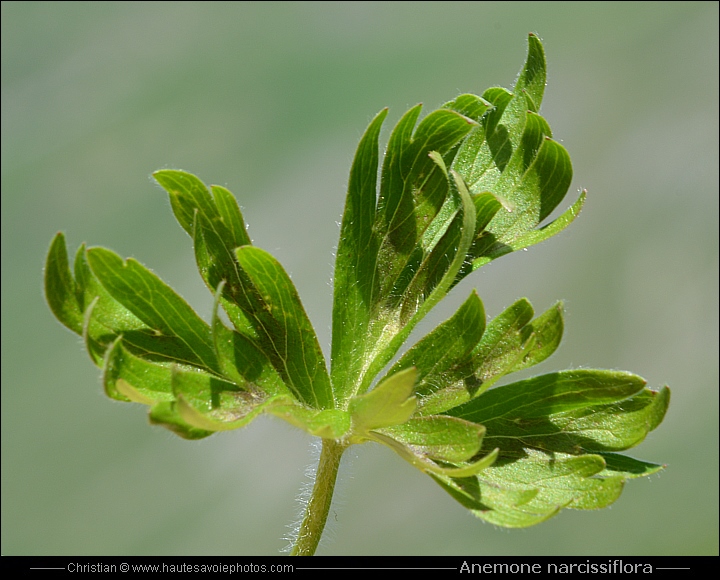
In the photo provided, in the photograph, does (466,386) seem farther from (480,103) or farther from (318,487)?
(480,103)

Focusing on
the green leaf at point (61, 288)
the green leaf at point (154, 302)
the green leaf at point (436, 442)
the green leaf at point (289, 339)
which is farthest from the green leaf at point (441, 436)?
the green leaf at point (61, 288)

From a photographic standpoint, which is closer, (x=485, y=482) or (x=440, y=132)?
(x=485, y=482)

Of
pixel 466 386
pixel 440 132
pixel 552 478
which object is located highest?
pixel 440 132

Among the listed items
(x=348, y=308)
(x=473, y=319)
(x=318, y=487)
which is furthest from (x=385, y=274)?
(x=318, y=487)

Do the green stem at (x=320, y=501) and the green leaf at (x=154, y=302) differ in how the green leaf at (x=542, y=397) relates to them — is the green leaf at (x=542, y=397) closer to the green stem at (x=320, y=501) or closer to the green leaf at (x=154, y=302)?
the green stem at (x=320, y=501)

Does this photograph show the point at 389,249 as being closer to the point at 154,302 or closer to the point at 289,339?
the point at 289,339

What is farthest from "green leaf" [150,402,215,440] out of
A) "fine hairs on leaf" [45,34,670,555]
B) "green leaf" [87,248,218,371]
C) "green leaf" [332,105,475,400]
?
"green leaf" [332,105,475,400]

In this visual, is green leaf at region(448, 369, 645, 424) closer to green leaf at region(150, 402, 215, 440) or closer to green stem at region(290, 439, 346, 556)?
green stem at region(290, 439, 346, 556)
